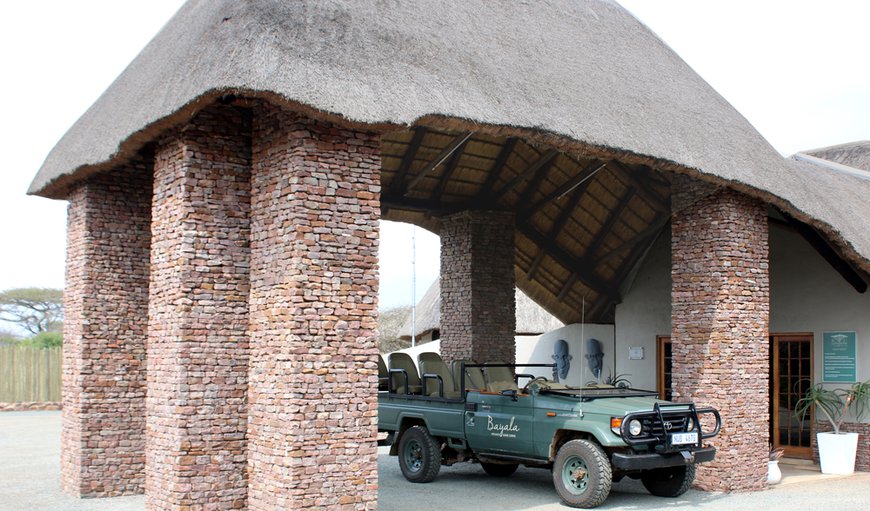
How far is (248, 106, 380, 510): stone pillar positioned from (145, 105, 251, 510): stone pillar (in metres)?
0.33

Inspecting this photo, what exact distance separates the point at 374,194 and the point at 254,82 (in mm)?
1694

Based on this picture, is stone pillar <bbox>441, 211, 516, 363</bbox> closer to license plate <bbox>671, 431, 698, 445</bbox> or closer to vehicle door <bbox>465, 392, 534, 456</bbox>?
vehicle door <bbox>465, 392, 534, 456</bbox>

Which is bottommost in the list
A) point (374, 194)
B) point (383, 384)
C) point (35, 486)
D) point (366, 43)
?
point (35, 486)

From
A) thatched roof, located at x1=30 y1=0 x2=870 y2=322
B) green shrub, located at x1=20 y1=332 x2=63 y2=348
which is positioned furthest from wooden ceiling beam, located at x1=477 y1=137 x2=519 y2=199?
green shrub, located at x1=20 y1=332 x2=63 y2=348

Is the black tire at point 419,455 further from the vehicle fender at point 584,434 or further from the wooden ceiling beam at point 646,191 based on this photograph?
the wooden ceiling beam at point 646,191

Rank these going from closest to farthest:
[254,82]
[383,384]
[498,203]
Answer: [254,82]
[383,384]
[498,203]

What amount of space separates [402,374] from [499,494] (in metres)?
2.80

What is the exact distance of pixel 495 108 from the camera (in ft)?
34.5

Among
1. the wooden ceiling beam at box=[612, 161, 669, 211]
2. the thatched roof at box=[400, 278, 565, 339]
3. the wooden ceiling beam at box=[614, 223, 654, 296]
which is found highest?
the wooden ceiling beam at box=[612, 161, 669, 211]

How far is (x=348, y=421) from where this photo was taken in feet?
30.5

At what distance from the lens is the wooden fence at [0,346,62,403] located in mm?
28203

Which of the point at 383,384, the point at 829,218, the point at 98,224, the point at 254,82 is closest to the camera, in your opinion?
the point at 254,82

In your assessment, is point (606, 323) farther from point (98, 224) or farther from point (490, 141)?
point (98, 224)

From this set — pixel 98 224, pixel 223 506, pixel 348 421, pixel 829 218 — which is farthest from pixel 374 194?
pixel 829 218
